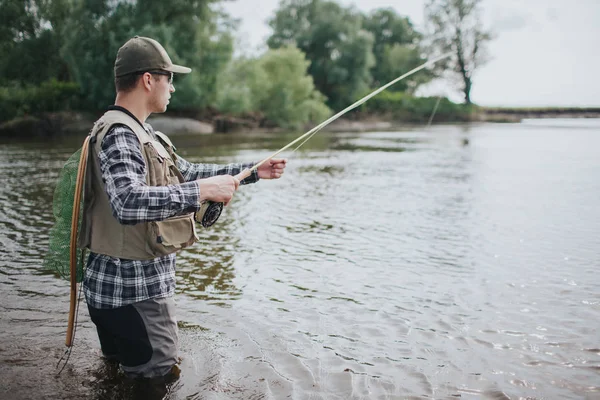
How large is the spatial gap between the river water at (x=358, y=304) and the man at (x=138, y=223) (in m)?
0.62

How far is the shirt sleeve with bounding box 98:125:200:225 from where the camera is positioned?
115 inches

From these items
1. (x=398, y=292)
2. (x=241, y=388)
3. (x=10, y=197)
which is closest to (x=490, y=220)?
(x=398, y=292)

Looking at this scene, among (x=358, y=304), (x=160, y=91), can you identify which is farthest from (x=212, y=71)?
(x=160, y=91)

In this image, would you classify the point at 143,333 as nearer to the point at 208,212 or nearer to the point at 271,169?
the point at 208,212

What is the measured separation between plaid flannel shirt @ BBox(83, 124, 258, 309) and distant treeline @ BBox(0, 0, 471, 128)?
34.5 meters

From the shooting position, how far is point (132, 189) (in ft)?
9.55

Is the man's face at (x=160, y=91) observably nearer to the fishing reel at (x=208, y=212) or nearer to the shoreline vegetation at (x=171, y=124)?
the fishing reel at (x=208, y=212)

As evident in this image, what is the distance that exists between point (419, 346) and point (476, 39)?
75737mm

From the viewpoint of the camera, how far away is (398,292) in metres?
6.09

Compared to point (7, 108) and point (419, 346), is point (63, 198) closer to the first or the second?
point (419, 346)

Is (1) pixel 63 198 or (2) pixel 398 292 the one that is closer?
(1) pixel 63 198

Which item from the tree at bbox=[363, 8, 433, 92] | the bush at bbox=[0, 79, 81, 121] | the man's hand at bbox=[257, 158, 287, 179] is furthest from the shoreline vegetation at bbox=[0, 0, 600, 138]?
the man's hand at bbox=[257, 158, 287, 179]

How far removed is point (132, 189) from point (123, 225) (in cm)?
34

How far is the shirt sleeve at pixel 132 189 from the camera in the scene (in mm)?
2918
